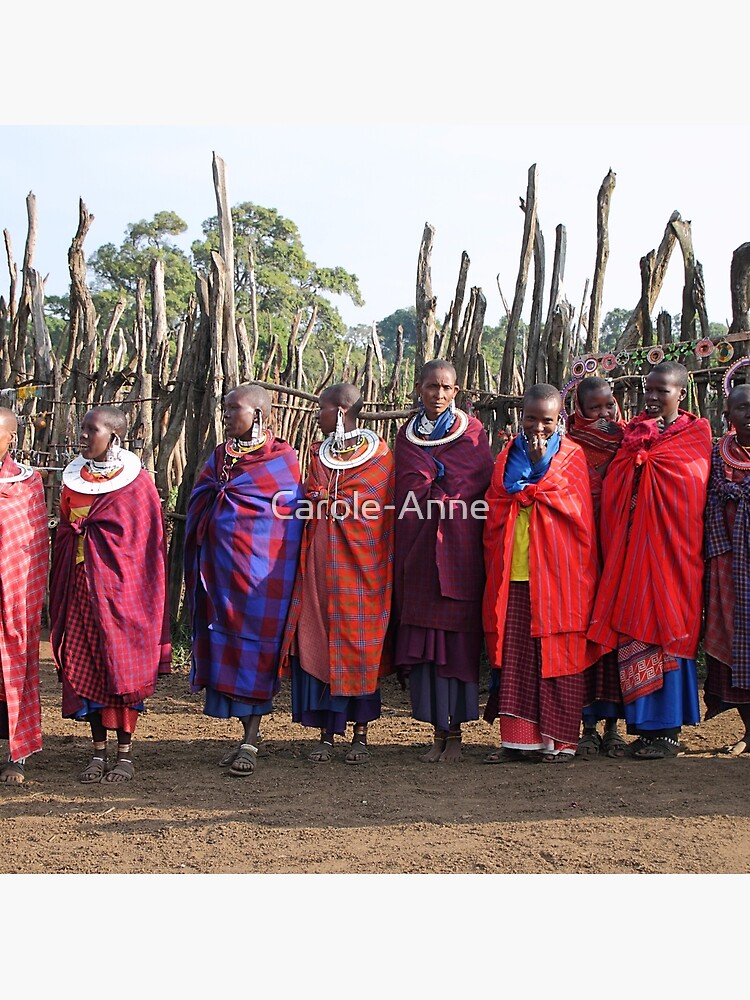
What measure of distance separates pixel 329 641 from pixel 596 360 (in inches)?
102

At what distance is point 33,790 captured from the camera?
16.0 ft

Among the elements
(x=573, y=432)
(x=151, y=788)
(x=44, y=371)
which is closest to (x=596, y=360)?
(x=573, y=432)

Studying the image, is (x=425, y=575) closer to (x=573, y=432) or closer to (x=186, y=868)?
(x=573, y=432)

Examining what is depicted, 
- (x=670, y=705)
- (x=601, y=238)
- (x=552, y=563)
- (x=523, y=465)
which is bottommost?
(x=670, y=705)

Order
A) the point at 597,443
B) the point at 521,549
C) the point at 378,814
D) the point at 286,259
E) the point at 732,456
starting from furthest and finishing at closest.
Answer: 1. the point at 286,259
2. the point at 597,443
3. the point at 521,549
4. the point at 732,456
5. the point at 378,814

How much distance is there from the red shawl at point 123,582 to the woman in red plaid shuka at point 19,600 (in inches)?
4.5

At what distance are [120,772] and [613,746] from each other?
2.56 metres

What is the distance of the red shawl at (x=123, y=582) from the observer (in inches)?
198

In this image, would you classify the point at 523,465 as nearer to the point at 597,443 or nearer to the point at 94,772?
the point at 597,443

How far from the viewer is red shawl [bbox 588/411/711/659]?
5.11m

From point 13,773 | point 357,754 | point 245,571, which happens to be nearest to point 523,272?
point 245,571

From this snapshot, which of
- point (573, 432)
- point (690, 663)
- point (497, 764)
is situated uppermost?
point (573, 432)

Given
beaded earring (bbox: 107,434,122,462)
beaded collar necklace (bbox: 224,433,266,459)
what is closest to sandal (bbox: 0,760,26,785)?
beaded earring (bbox: 107,434,122,462)

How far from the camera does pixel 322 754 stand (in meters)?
5.42
